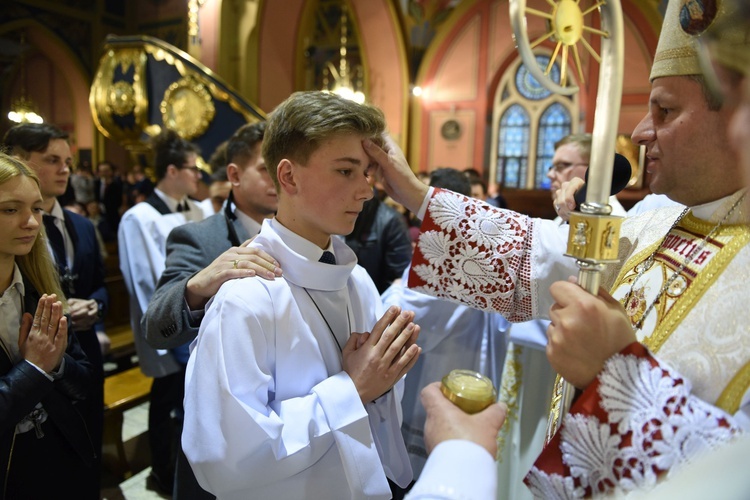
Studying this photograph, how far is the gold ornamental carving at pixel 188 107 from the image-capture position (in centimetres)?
614

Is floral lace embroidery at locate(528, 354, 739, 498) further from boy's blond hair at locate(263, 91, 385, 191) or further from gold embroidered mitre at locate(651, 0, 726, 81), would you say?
boy's blond hair at locate(263, 91, 385, 191)

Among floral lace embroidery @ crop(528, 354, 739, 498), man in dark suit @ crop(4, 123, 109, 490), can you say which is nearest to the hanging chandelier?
man in dark suit @ crop(4, 123, 109, 490)

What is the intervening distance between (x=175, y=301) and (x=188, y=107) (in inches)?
207

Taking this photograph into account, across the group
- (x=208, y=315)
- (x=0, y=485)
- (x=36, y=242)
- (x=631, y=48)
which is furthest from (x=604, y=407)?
(x=631, y=48)

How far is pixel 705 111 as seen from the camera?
101cm

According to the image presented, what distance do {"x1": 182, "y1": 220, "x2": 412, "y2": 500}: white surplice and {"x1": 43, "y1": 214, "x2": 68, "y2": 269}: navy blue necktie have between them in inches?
65.7

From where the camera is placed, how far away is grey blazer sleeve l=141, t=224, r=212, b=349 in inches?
63.9

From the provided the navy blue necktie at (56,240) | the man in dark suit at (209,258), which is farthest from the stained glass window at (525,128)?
the navy blue necktie at (56,240)

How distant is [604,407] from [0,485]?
1816 mm

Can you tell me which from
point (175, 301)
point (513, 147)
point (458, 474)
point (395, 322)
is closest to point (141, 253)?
point (175, 301)

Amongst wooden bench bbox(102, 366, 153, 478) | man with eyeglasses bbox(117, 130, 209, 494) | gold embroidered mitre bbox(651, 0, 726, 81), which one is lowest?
wooden bench bbox(102, 366, 153, 478)

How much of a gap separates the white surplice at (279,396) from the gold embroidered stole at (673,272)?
1.59ft

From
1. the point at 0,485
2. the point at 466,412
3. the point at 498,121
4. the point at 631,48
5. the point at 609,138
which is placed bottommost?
the point at 0,485

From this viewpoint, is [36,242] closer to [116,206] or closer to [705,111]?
[705,111]
